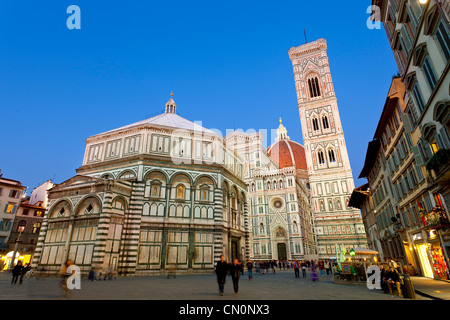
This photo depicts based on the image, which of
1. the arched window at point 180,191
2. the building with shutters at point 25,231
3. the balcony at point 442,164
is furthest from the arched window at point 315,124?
the building with shutters at point 25,231

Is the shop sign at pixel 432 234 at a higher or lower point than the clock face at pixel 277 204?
lower

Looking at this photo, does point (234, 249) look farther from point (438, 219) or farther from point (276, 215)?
point (276, 215)

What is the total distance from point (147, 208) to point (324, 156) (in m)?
45.3

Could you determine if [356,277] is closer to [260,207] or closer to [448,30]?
[448,30]

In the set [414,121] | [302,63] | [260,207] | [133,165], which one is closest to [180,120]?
[133,165]

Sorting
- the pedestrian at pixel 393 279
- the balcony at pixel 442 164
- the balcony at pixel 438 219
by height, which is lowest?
→ the pedestrian at pixel 393 279

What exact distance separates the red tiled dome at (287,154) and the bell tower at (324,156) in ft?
111

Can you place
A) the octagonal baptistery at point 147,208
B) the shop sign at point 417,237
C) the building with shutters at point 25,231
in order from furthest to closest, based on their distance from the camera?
1. the building with shutters at point 25,231
2. the octagonal baptistery at point 147,208
3. the shop sign at point 417,237

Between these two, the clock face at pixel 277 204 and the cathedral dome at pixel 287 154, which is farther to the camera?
the cathedral dome at pixel 287 154

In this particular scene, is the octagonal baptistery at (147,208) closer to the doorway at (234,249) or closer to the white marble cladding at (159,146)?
the doorway at (234,249)

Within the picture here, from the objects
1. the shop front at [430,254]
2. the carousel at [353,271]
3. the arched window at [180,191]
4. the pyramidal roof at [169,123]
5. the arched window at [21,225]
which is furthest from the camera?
the arched window at [21,225]

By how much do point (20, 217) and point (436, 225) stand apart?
46640 mm

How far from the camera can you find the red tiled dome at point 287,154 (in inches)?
3733
